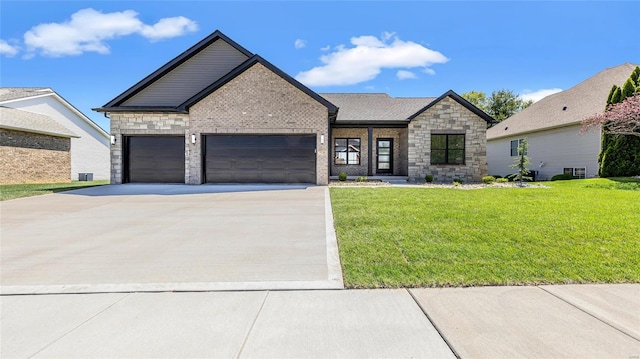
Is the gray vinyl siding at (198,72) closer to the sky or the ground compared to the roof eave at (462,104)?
closer to the sky

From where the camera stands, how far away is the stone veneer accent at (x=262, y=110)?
571 inches

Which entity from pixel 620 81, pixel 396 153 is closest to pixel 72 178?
pixel 396 153

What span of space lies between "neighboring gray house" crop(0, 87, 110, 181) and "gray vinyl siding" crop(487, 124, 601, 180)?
33339 millimetres

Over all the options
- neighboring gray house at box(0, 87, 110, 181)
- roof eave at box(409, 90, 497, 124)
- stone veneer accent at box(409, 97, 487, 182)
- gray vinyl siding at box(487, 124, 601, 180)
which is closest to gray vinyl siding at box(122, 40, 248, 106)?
roof eave at box(409, 90, 497, 124)

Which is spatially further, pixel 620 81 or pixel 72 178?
pixel 72 178

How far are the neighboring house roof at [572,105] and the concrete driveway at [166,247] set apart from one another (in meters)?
18.3

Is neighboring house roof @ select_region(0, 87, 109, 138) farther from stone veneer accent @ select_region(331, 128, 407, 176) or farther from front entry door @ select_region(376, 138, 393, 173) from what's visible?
front entry door @ select_region(376, 138, 393, 173)

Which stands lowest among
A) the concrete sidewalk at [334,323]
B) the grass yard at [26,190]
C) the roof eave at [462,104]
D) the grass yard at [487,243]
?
the concrete sidewalk at [334,323]

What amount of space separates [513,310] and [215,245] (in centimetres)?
435

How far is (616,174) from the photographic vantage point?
15.6 m

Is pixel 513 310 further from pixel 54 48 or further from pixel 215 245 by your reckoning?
pixel 54 48

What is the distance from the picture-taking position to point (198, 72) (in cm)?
1606

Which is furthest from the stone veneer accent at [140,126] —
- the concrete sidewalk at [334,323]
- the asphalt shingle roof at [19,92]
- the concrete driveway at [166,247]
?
the asphalt shingle roof at [19,92]

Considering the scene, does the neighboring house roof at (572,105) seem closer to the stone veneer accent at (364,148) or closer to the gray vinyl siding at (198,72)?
the stone veneer accent at (364,148)
